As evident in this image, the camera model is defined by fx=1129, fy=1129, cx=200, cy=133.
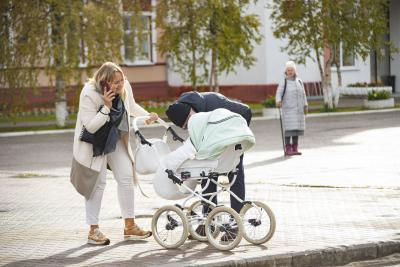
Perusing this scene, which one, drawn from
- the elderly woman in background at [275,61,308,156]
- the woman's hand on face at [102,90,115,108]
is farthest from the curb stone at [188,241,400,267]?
the elderly woman in background at [275,61,308,156]

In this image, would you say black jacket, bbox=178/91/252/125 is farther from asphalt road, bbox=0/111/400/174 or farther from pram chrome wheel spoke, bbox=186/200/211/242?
asphalt road, bbox=0/111/400/174

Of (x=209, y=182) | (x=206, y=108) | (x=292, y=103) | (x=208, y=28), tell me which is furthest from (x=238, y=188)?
(x=208, y=28)

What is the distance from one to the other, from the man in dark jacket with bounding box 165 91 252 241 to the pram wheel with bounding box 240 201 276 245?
435mm

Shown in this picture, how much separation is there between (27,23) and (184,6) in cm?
514

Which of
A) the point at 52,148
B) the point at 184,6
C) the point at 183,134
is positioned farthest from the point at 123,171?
the point at 184,6

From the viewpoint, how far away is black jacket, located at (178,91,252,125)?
10195mm

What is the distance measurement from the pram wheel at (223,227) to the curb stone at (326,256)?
0.60 m

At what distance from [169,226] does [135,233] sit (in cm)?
Answer: 62

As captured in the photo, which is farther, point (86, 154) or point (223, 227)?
point (86, 154)

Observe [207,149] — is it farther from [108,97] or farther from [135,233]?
[135,233]

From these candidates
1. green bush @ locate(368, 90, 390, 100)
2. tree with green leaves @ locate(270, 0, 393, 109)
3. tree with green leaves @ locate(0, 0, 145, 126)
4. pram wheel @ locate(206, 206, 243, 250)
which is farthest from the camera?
green bush @ locate(368, 90, 390, 100)

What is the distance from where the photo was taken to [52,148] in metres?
24.2

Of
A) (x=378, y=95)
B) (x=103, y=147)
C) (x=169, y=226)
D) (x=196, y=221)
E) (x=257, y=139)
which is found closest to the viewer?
(x=169, y=226)

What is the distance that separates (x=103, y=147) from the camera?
10.4m
